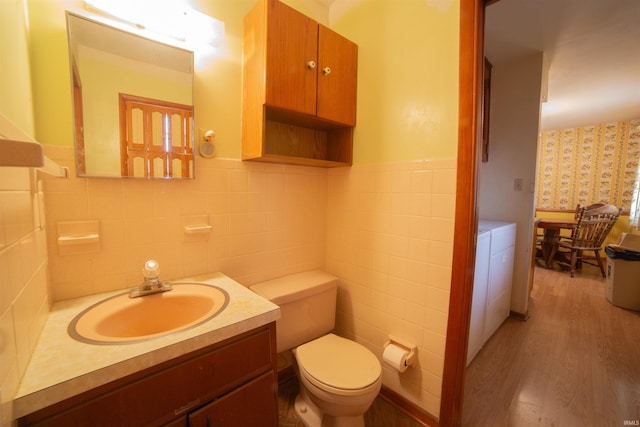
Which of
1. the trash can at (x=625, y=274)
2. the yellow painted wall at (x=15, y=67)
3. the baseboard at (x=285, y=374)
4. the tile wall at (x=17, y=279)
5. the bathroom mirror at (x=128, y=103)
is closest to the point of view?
the tile wall at (x=17, y=279)

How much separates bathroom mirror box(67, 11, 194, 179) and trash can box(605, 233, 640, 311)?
3.94 m

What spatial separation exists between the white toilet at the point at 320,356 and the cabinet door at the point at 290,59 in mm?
956

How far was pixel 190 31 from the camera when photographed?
3.68 ft

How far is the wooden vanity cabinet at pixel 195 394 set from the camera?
0.62 m

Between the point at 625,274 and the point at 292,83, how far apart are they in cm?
368

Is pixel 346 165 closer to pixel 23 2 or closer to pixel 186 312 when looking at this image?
pixel 186 312

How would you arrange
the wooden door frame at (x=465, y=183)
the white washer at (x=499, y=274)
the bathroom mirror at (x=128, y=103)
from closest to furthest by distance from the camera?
the bathroom mirror at (x=128, y=103)
the wooden door frame at (x=465, y=183)
the white washer at (x=499, y=274)

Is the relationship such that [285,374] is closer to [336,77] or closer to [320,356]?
[320,356]

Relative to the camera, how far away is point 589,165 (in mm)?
4266

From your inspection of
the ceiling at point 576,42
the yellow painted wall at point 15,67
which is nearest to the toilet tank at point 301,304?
the yellow painted wall at point 15,67

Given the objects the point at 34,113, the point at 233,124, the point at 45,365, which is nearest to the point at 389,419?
the point at 45,365

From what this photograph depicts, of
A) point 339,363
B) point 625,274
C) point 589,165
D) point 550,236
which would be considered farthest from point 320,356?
point 589,165

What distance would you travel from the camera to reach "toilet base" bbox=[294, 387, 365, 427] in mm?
1181

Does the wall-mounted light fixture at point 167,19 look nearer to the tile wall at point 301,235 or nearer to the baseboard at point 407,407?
the tile wall at point 301,235
